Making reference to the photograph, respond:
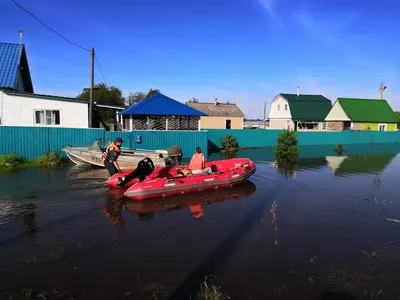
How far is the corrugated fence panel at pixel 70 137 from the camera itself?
52.1ft

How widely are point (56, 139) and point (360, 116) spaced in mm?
38777

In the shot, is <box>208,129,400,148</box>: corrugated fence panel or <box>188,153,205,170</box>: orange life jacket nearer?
<box>188,153,205,170</box>: orange life jacket

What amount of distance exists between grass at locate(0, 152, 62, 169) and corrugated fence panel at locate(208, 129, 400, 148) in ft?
45.6

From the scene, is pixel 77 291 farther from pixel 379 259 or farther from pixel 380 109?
pixel 380 109

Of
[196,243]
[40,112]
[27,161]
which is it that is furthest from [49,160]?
[196,243]

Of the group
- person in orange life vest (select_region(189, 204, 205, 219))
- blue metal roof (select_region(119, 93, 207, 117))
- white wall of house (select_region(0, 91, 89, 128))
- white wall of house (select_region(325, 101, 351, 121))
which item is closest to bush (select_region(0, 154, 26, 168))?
white wall of house (select_region(0, 91, 89, 128))

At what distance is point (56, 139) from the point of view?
1591 cm

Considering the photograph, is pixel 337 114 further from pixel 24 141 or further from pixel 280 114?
pixel 24 141

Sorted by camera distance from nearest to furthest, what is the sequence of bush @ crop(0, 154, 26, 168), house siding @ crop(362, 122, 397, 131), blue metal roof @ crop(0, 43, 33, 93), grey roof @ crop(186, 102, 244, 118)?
bush @ crop(0, 154, 26, 168), blue metal roof @ crop(0, 43, 33, 93), grey roof @ crop(186, 102, 244, 118), house siding @ crop(362, 122, 397, 131)

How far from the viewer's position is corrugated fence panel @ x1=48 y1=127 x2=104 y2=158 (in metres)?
15.9

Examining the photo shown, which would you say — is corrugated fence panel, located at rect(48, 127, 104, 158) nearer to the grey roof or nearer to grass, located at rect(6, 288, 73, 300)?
grass, located at rect(6, 288, 73, 300)

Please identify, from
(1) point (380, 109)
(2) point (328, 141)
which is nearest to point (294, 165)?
(2) point (328, 141)

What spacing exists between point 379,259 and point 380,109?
45.0 m

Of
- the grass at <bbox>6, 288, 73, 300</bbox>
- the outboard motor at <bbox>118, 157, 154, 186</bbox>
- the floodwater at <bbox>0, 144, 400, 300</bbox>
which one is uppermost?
the outboard motor at <bbox>118, 157, 154, 186</bbox>
